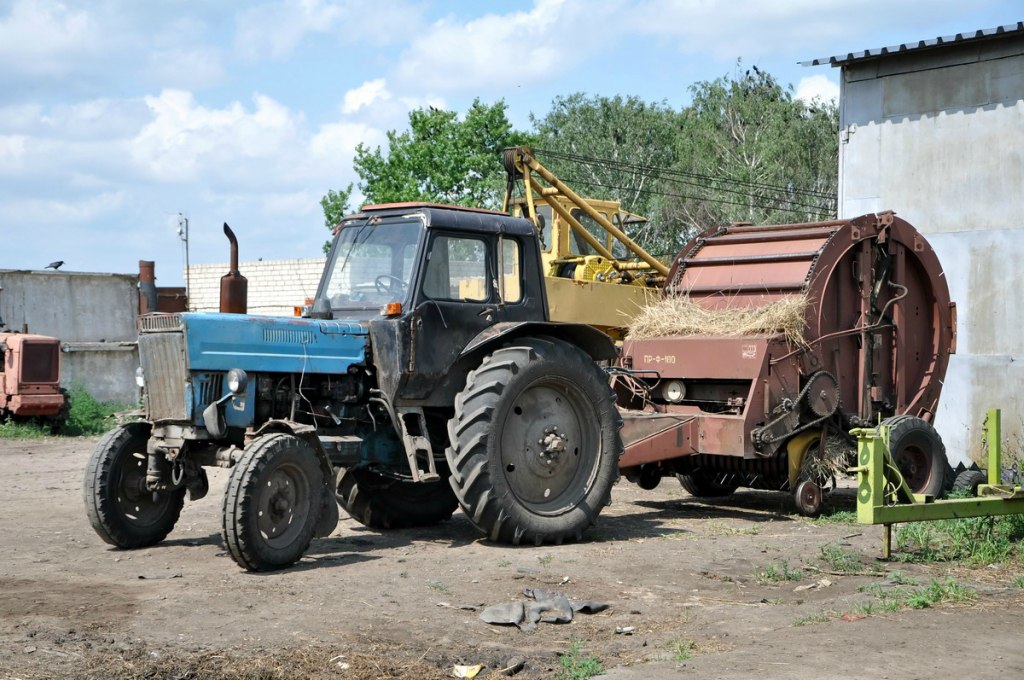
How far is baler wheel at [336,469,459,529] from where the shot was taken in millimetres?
9859

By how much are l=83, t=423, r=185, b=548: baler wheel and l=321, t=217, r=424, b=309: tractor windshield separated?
189 cm

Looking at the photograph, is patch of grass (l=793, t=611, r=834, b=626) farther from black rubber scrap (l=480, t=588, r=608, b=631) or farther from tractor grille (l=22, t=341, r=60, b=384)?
tractor grille (l=22, t=341, r=60, b=384)

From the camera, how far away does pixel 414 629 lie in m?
6.34

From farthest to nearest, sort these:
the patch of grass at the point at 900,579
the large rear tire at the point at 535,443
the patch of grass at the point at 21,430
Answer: the patch of grass at the point at 21,430
the large rear tire at the point at 535,443
the patch of grass at the point at 900,579

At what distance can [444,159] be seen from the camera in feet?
142

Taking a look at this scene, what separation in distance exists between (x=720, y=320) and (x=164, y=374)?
5.31 meters

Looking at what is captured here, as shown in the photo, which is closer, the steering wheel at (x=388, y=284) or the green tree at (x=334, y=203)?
the steering wheel at (x=388, y=284)

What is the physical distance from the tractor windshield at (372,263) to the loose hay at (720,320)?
332 centimetres

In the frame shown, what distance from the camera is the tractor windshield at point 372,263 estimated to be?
30.1 feet

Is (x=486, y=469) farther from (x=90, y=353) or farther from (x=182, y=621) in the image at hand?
(x=90, y=353)

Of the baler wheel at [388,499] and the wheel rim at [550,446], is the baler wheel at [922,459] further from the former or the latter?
the baler wheel at [388,499]

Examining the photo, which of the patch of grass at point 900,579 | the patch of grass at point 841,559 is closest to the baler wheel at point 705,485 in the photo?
the patch of grass at point 841,559

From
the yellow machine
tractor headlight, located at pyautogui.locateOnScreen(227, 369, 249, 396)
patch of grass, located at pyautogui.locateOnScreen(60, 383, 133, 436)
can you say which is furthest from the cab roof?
patch of grass, located at pyautogui.locateOnScreen(60, 383, 133, 436)

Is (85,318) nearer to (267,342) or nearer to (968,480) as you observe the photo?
(267,342)
